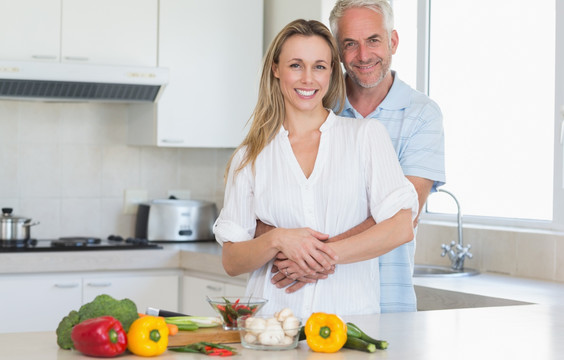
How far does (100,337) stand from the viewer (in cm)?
146

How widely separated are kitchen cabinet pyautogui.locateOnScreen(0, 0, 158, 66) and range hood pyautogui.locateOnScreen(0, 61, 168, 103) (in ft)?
0.32

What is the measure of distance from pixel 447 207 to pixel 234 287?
106 centimetres

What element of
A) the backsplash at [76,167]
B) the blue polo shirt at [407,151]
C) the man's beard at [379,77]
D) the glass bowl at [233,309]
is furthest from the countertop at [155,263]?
the glass bowl at [233,309]

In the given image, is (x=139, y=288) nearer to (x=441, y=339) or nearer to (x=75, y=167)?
(x=75, y=167)

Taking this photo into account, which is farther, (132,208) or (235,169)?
(132,208)

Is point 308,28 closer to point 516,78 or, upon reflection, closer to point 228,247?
point 228,247

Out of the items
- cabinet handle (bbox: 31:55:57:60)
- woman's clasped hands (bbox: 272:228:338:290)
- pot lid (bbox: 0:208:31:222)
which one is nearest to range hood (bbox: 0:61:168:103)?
cabinet handle (bbox: 31:55:57:60)

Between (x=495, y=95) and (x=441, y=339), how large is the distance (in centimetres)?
211

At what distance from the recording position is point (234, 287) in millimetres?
3723

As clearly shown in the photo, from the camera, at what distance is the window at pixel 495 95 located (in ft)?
11.0

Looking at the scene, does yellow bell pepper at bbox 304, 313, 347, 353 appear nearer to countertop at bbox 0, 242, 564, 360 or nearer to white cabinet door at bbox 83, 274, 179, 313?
countertop at bbox 0, 242, 564, 360

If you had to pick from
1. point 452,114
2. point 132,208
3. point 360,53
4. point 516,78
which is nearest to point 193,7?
point 132,208

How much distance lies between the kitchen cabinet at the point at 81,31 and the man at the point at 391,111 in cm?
191

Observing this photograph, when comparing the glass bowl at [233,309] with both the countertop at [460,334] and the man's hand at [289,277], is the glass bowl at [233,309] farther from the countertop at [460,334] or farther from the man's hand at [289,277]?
the man's hand at [289,277]
